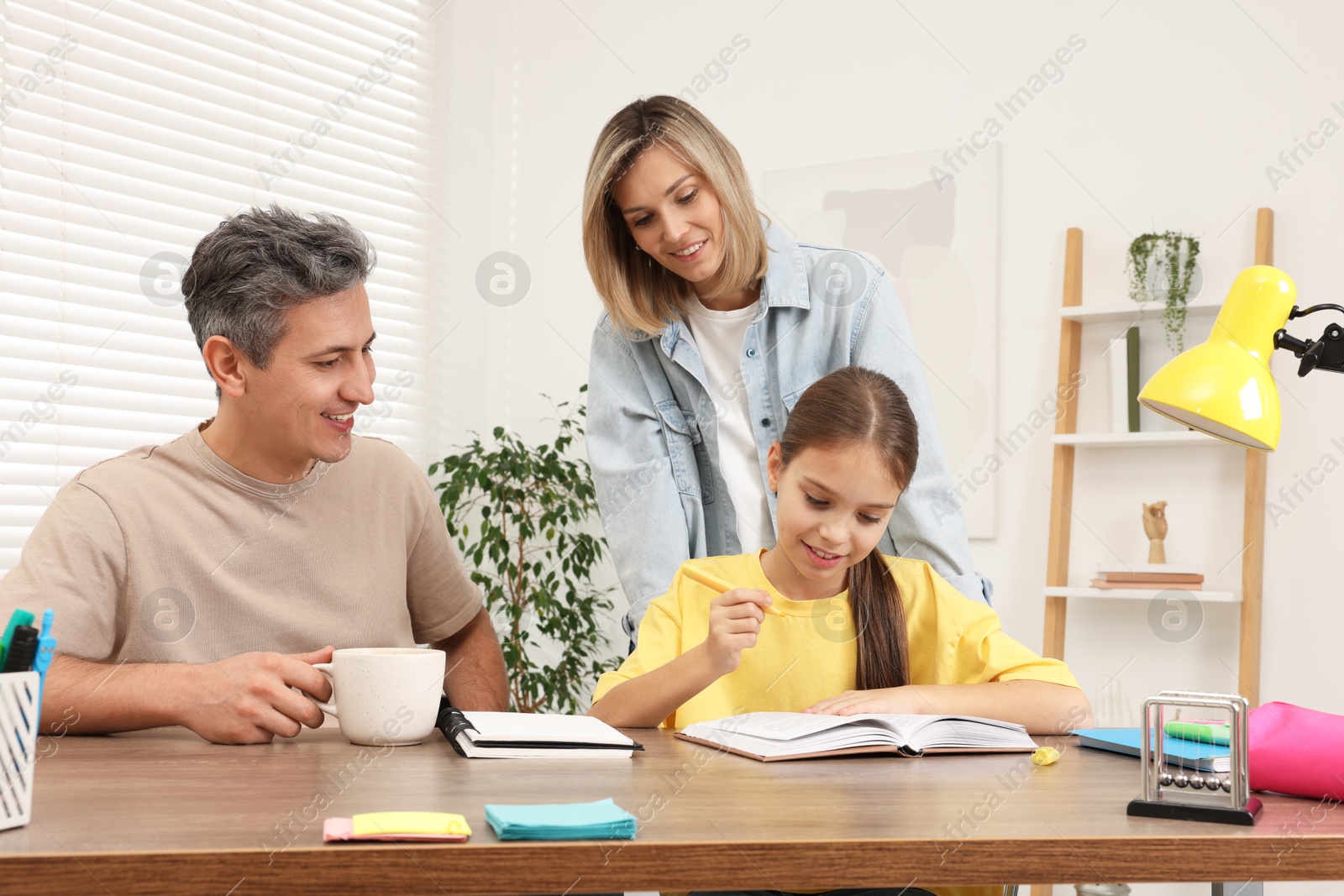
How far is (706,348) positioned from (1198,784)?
1.14 m

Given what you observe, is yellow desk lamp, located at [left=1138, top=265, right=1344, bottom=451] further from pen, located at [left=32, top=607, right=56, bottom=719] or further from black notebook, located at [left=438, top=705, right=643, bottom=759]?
pen, located at [left=32, top=607, right=56, bottom=719]

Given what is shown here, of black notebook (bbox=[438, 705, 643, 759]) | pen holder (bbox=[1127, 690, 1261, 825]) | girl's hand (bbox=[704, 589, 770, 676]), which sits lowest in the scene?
black notebook (bbox=[438, 705, 643, 759])

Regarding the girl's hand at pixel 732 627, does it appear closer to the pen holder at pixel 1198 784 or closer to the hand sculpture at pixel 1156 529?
the pen holder at pixel 1198 784

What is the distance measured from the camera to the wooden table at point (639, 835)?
604mm

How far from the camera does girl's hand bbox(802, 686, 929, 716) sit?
1.17 metres

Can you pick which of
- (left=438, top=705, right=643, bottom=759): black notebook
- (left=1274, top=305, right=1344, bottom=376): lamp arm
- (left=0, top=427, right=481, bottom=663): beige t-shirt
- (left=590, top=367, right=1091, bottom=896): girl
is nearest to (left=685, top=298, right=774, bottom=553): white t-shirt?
(left=590, top=367, right=1091, bottom=896): girl

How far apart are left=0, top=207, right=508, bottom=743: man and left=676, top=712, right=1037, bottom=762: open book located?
535mm

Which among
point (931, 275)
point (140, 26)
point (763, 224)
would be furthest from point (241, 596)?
point (931, 275)

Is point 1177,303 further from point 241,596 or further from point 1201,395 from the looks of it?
point 241,596

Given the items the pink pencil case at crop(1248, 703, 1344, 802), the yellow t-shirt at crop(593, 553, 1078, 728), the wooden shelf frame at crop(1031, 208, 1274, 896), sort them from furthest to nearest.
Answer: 1. the wooden shelf frame at crop(1031, 208, 1274, 896)
2. the yellow t-shirt at crop(593, 553, 1078, 728)
3. the pink pencil case at crop(1248, 703, 1344, 802)

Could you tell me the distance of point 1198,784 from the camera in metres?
0.79

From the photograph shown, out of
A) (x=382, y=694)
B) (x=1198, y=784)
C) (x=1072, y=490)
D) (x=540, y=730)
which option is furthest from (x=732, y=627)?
(x=1072, y=490)

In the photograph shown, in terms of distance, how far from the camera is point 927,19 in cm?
331

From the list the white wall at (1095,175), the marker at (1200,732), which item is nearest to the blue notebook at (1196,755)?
the marker at (1200,732)
